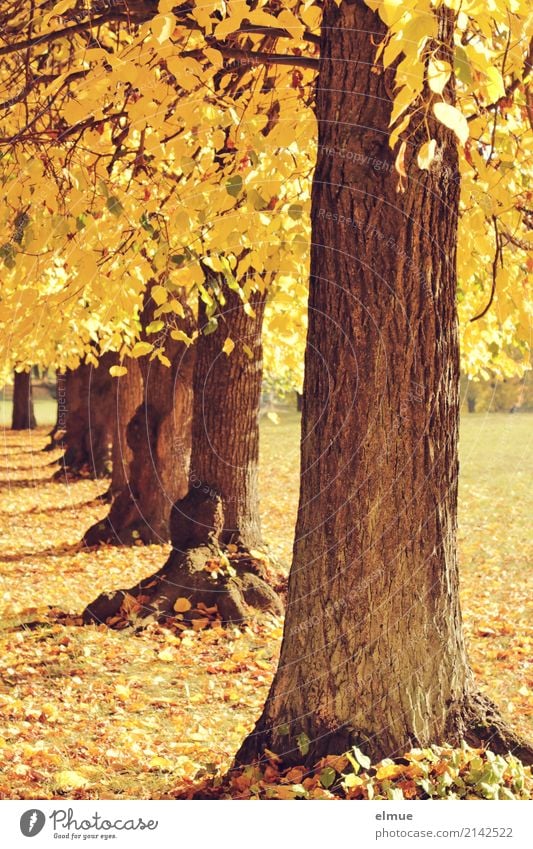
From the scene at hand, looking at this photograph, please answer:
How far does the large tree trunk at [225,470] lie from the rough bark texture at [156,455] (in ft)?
11.4

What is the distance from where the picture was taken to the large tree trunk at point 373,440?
4430mm

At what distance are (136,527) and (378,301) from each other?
8915mm

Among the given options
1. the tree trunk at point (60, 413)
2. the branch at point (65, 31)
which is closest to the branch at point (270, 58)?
the branch at point (65, 31)

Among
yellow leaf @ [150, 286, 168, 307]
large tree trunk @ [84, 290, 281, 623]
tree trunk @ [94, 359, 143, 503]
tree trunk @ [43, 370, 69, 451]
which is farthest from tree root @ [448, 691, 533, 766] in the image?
tree trunk @ [43, 370, 69, 451]

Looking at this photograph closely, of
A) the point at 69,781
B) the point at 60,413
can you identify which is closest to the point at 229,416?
the point at 69,781

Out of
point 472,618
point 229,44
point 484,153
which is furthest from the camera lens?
point 472,618

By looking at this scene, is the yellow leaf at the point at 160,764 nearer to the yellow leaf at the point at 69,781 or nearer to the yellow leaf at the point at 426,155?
the yellow leaf at the point at 69,781

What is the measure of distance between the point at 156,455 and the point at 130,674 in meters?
5.68

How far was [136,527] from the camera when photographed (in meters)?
12.9

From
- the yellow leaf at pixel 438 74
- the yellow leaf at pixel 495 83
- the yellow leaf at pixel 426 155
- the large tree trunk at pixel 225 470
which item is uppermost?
the yellow leaf at pixel 495 83

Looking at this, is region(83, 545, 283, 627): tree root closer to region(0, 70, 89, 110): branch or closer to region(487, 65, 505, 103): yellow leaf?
region(0, 70, 89, 110): branch
